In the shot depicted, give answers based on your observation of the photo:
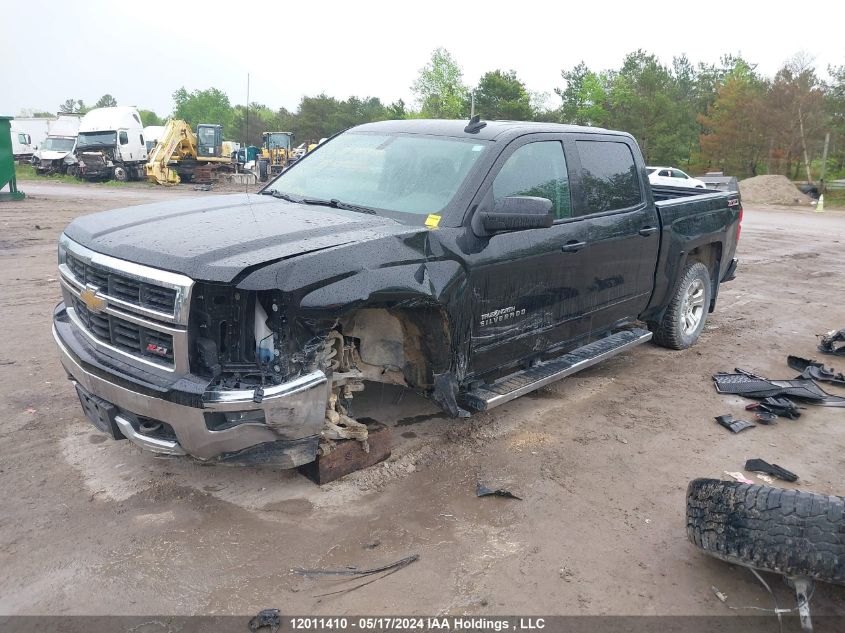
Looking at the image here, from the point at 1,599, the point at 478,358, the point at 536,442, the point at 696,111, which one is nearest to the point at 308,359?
the point at 478,358

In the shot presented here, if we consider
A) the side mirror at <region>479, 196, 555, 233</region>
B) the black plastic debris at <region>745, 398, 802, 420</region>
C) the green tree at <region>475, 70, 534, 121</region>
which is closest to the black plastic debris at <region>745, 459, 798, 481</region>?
the black plastic debris at <region>745, 398, 802, 420</region>

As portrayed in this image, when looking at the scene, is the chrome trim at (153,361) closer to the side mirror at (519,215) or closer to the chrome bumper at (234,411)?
the chrome bumper at (234,411)

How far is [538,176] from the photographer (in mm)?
4613

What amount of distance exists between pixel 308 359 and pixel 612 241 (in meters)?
2.81

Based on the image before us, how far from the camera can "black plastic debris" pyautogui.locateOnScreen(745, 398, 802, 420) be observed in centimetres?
518

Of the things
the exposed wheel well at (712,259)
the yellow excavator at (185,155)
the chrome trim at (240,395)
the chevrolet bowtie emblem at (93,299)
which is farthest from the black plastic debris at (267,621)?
the yellow excavator at (185,155)

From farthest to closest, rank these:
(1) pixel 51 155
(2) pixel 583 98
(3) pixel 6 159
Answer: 1. (2) pixel 583 98
2. (1) pixel 51 155
3. (3) pixel 6 159

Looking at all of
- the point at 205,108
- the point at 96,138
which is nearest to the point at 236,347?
the point at 96,138

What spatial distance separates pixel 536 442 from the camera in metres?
4.59

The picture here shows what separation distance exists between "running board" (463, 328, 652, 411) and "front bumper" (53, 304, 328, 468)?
45.8 inches

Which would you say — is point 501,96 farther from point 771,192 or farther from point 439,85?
point 771,192

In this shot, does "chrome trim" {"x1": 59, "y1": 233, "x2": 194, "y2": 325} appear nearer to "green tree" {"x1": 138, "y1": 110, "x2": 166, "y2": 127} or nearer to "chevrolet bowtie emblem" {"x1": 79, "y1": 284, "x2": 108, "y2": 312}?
"chevrolet bowtie emblem" {"x1": 79, "y1": 284, "x2": 108, "y2": 312}

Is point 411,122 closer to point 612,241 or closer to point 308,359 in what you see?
point 612,241

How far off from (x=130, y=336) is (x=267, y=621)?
1.53 m
